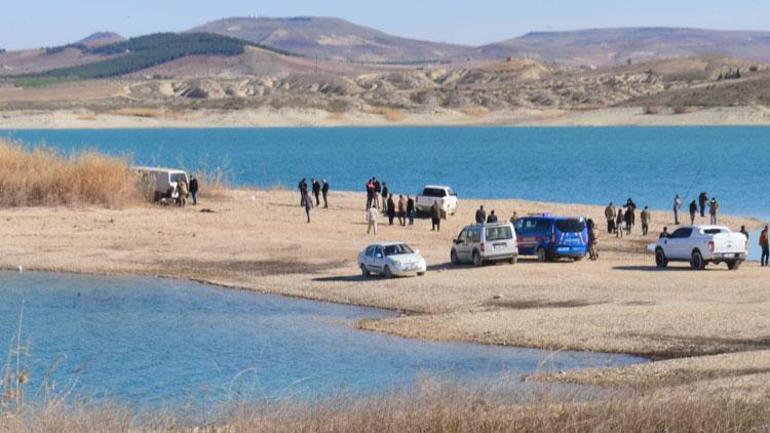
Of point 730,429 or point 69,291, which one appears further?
point 69,291

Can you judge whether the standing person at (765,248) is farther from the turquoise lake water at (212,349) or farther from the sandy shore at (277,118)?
the sandy shore at (277,118)

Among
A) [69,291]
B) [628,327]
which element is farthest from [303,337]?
[69,291]

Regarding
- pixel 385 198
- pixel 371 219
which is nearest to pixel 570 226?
pixel 371 219

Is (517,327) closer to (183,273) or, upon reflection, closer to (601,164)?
(183,273)

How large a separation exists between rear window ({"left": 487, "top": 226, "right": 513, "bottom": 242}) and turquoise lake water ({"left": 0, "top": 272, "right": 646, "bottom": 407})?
6.28 m

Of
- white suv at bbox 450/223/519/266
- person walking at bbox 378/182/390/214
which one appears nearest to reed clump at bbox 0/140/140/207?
person walking at bbox 378/182/390/214

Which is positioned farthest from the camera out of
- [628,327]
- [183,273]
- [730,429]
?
[183,273]

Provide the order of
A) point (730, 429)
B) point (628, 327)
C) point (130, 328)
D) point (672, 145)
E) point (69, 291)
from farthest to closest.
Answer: point (672, 145) → point (69, 291) → point (130, 328) → point (628, 327) → point (730, 429)

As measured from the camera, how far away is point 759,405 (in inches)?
612

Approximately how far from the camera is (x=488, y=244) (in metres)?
39.6

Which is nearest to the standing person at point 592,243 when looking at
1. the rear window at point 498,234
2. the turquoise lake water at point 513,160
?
the rear window at point 498,234

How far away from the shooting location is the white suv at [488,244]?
39531 mm

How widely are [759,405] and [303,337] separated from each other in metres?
15.5

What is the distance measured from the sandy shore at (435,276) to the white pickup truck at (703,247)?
44cm
